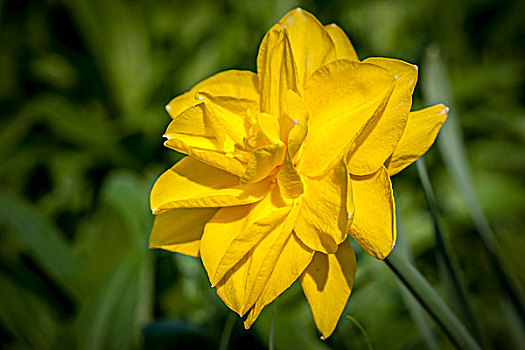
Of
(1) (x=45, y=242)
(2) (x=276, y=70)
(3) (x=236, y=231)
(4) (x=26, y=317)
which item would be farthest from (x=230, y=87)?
(4) (x=26, y=317)

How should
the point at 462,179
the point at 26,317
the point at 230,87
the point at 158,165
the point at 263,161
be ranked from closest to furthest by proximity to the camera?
the point at 263,161, the point at 230,87, the point at 462,179, the point at 26,317, the point at 158,165

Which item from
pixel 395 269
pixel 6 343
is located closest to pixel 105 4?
pixel 6 343

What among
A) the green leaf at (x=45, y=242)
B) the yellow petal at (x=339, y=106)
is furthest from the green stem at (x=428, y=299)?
the green leaf at (x=45, y=242)

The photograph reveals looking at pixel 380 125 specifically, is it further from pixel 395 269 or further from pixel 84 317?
pixel 84 317

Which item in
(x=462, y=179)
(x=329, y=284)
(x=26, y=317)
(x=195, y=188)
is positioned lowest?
(x=26, y=317)

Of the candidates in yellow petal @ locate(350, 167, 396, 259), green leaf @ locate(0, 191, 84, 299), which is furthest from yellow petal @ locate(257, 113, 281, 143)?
green leaf @ locate(0, 191, 84, 299)

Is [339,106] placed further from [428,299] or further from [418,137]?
[428,299]

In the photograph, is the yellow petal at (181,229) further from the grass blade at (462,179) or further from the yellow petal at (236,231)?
the grass blade at (462,179)

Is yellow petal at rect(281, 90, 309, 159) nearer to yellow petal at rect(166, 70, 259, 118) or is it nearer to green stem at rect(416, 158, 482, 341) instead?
yellow petal at rect(166, 70, 259, 118)
